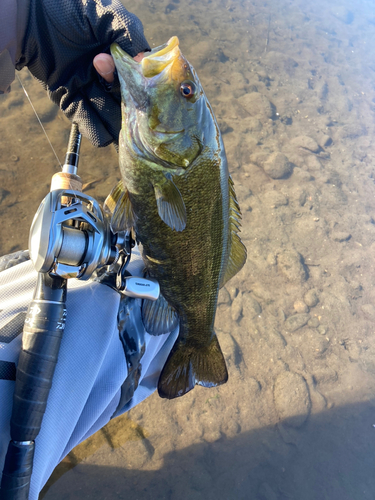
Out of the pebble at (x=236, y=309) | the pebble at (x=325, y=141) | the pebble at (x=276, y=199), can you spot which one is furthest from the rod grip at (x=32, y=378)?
the pebble at (x=325, y=141)

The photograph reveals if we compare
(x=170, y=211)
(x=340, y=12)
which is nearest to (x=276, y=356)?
(x=170, y=211)

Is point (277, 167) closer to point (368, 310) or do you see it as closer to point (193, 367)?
point (368, 310)

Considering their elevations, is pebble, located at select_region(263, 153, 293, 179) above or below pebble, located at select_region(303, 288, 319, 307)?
above

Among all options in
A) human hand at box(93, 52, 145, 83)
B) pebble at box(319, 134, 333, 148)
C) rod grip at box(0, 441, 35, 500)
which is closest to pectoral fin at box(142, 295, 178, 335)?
rod grip at box(0, 441, 35, 500)

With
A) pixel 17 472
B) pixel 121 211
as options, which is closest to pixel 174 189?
pixel 121 211

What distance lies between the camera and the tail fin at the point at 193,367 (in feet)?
6.16

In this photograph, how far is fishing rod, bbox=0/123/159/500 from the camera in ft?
3.74

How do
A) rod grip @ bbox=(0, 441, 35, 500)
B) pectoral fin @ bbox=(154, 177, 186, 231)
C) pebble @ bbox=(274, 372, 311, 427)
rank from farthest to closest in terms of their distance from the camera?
pebble @ bbox=(274, 372, 311, 427)
pectoral fin @ bbox=(154, 177, 186, 231)
rod grip @ bbox=(0, 441, 35, 500)

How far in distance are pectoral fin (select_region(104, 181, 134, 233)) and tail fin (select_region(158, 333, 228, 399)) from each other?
0.89 meters

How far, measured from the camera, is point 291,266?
4285 millimetres

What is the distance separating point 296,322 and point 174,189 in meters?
3.27

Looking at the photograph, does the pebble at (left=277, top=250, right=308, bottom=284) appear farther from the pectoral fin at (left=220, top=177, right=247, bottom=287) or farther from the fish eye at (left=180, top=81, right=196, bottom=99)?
the fish eye at (left=180, top=81, right=196, bottom=99)

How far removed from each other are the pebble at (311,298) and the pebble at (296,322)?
20cm

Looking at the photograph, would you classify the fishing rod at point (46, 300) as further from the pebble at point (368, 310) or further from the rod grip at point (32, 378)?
the pebble at point (368, 310)
